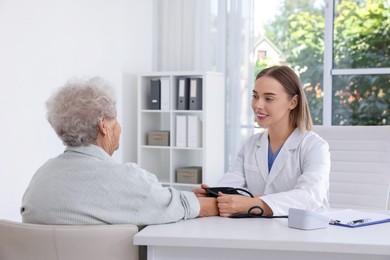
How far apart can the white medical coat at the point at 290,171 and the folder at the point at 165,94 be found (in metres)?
2.55

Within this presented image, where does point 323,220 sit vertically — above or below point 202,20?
below

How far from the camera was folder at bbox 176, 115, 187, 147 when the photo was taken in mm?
5270

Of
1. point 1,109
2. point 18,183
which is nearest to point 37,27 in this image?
point 1,109

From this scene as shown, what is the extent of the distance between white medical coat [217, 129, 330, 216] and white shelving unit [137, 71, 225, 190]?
2343 mm

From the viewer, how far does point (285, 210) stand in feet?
7.14

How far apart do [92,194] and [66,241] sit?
0.18 metres

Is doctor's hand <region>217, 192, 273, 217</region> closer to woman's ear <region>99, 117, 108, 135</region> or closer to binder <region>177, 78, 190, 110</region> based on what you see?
woman's ear <region>99, 117, 108, 135</region>

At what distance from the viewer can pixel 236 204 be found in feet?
6.97

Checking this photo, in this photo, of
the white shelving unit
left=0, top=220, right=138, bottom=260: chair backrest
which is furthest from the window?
left=0, top=220, right=138, bottom=260: chair backrest

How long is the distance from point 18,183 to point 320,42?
9.32ft

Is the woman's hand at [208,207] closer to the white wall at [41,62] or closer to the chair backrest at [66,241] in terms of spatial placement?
the chair backrest at [66,241]

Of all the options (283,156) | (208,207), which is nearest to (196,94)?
(283,156)

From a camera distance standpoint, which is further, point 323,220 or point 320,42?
point 320,42

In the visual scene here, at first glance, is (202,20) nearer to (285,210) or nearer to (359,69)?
(359,69)
